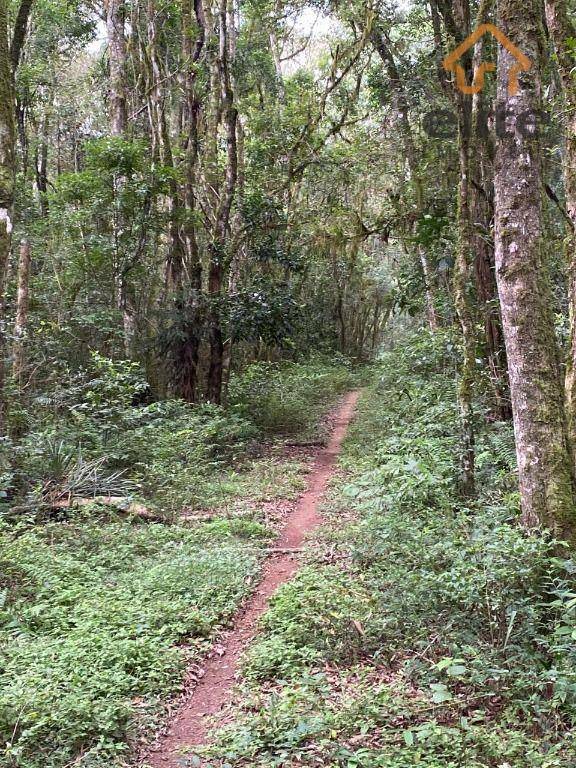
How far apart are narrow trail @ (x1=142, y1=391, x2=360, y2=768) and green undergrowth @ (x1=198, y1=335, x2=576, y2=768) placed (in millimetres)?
183

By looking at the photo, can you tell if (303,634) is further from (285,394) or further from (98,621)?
(285,394)

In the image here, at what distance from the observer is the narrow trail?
12.4 feet

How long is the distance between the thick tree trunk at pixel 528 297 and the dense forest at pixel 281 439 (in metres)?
0.02

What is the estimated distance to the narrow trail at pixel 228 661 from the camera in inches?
148

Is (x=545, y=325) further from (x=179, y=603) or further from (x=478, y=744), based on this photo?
(x=179, y=603)

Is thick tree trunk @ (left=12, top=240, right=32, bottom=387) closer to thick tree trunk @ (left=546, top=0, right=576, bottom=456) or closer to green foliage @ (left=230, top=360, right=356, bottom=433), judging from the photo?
green foliage @ (left=230, top=360, right=356, bottom=433)

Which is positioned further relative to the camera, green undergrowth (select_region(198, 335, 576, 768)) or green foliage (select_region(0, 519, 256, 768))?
green foliage (select_region(0, 519, 256, 768))

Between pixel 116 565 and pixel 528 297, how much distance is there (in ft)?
15.3

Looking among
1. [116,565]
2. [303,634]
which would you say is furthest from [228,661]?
[116,565]

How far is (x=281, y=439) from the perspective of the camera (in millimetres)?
12500

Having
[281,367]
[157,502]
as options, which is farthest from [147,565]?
[281,367]

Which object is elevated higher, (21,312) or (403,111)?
(403,111)

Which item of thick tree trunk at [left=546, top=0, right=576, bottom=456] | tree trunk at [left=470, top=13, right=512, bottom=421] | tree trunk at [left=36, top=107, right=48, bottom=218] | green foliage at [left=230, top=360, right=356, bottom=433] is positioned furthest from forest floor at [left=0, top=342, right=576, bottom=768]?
tree trunk at [left=36, top=107, right=48, bottom=218]

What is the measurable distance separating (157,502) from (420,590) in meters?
4.50
